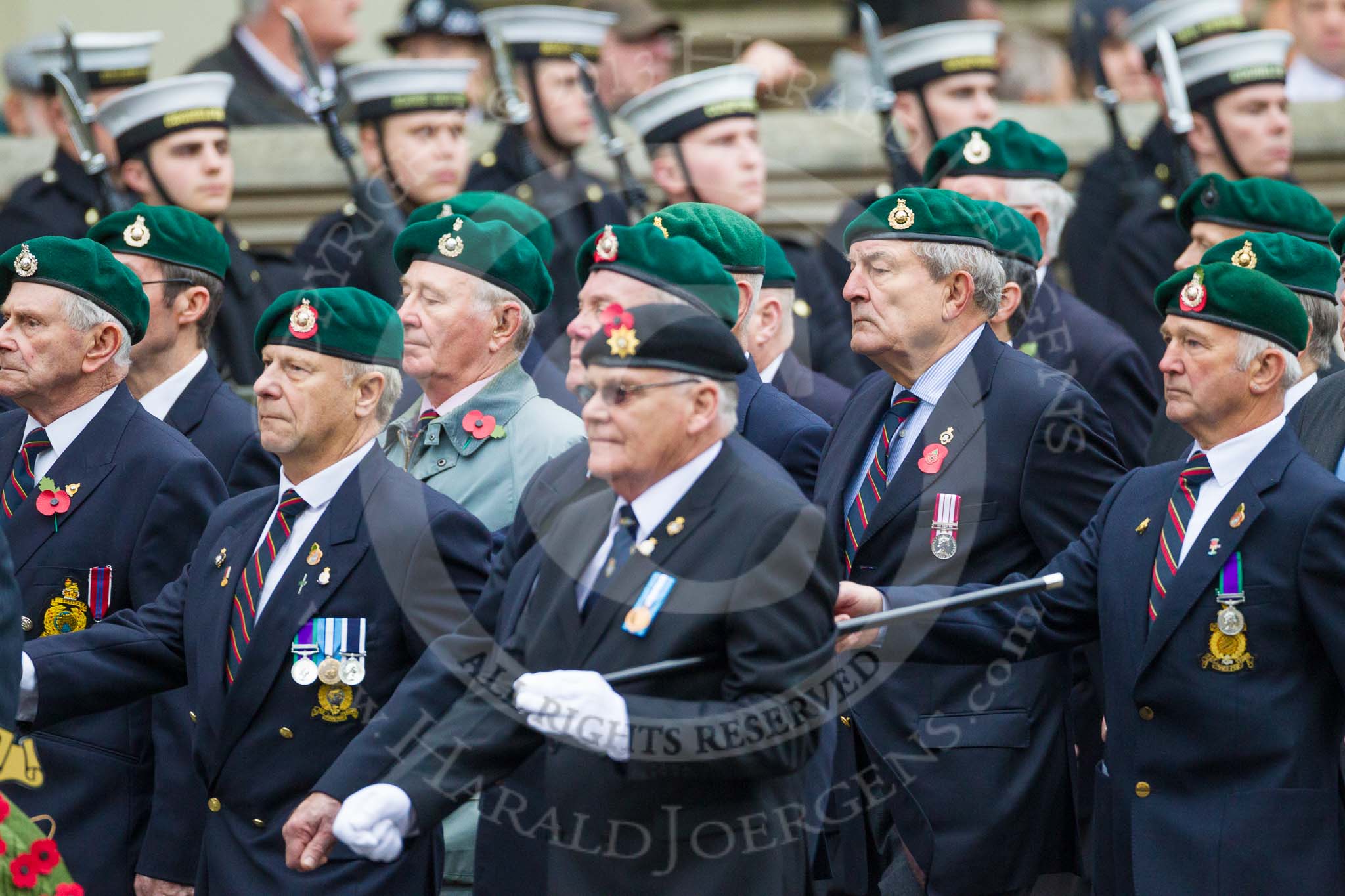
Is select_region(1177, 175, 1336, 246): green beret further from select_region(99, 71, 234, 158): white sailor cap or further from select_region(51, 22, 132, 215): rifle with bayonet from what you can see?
select_region(51, 22, 132, 215): rifle with bayonet

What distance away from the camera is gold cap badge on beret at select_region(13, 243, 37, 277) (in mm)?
6090

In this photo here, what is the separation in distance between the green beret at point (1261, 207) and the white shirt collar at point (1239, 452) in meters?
1.90

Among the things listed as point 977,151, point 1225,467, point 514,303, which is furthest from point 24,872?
point 977,151

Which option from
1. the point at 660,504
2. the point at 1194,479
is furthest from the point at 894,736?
the point at 660,504

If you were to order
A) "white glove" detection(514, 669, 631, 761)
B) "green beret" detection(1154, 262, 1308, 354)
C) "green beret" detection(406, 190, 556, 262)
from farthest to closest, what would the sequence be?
"green beret" detection(406, 190, 556, 262) < "green beret" detection(1154, 262, 1308, 354) < "white glove" detection(514, 669, 631, 761)

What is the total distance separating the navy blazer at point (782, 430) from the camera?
Result: 6039 mm

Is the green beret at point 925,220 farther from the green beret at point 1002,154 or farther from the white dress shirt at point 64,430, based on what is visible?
the white dress shirt at point 64,430

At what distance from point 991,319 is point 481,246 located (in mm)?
1468

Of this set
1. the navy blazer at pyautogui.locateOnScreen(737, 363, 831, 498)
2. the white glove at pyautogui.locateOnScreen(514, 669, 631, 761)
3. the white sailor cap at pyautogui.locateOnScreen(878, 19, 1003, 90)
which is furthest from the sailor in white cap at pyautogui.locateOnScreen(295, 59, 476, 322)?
the white glove at pyautogui.locateOnScreen(514, 669, 631, 761)

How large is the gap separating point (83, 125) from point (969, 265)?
14.1 feet

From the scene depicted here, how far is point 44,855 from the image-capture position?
4.35 meters

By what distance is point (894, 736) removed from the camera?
5633mm

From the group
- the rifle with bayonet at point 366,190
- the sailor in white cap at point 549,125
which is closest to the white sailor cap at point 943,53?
the sailor in white cap at point 549,125

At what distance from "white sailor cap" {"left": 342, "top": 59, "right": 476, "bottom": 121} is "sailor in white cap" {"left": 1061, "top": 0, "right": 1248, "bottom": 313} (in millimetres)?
2707
